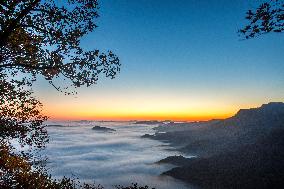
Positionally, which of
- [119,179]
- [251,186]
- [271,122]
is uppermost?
[271,122]

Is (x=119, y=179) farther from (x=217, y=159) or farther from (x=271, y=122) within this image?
(x=271, y=122)

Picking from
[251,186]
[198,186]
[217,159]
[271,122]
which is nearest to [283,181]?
[251,186]

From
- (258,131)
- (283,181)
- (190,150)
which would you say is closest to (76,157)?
(190,150)

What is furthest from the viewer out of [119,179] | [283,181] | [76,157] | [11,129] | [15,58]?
[76,157]

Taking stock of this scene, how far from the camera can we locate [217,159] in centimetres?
8988

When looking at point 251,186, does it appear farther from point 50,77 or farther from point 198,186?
point 50,77

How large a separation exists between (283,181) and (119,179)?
64.4m

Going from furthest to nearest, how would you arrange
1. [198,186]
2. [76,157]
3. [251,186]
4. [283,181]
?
[76,157]
[198,186]
[251,186]
[283,181]

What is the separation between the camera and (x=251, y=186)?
218 feet

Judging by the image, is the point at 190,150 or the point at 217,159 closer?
the point at 217,159

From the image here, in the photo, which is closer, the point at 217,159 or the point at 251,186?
the point at 251,186

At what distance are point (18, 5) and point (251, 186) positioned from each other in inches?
2597

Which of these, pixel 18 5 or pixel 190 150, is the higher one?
pixel 18 5

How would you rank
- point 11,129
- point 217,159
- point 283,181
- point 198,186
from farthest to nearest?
point 217,159
point 198,186
point 283,181
point 11,129
